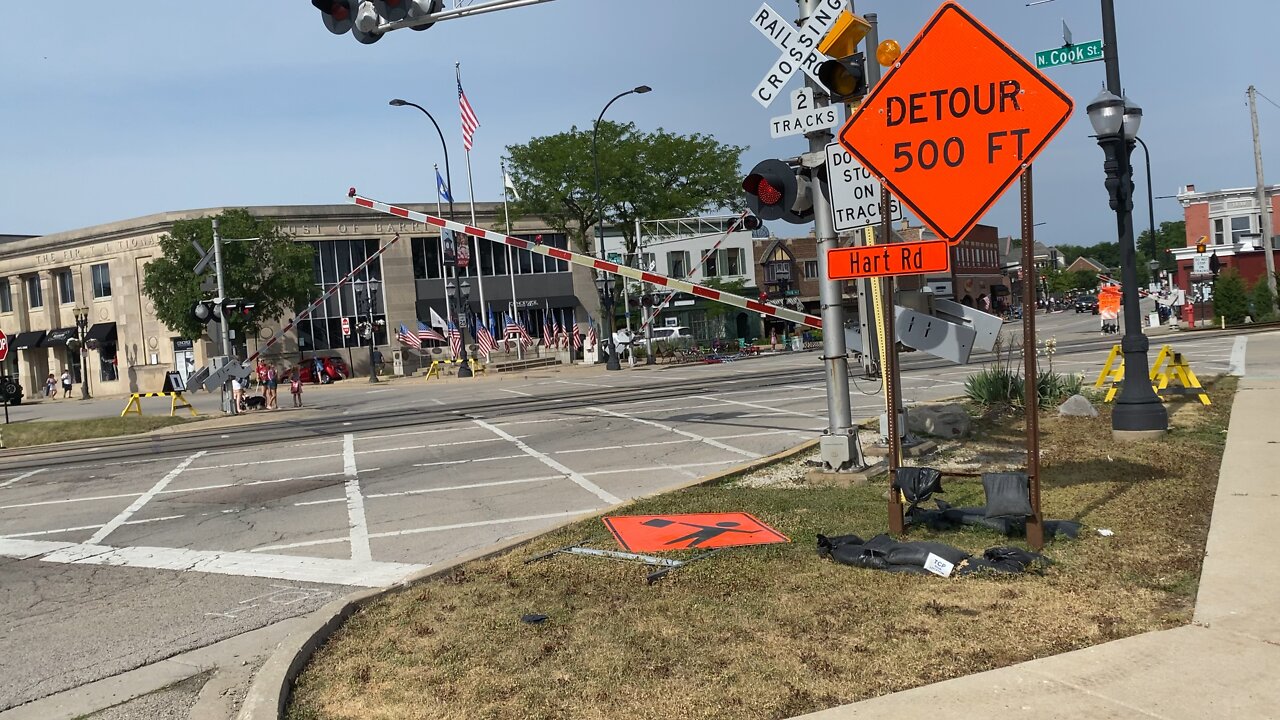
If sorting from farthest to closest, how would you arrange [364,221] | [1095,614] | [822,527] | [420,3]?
[364,221] < [420,3] < [822,527] < [1095,614]

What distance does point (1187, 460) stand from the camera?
9.47 m

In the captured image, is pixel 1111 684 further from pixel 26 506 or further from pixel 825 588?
pixel 26 506

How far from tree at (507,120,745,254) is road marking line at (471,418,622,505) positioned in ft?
115

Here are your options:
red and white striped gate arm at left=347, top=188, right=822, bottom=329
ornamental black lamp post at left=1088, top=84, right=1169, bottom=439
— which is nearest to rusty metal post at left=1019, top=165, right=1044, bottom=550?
ornamental black lamp post at left=1088, top=84, right=1169, bottom=439

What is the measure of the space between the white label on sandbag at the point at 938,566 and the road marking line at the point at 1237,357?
14918mm

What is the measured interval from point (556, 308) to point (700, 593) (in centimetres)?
5880

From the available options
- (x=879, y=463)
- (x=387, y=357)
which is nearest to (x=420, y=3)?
(x=879, y=463)

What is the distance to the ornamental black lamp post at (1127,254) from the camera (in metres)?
11.0

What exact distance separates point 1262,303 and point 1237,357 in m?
19.2

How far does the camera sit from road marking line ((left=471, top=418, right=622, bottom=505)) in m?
10.2

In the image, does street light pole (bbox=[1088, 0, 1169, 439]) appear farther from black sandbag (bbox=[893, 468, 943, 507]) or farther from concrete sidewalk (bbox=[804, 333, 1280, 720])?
concrete sidewalk (bbox=[804, 333, 1280, 720])

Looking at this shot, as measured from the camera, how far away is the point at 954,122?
6.62 meters

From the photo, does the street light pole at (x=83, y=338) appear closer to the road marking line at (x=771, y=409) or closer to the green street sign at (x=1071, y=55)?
the road marking line at (x=771, y=409)

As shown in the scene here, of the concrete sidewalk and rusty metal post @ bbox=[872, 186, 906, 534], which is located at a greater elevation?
rusty metal post @ bbox=[872, 186, 906, 534]
